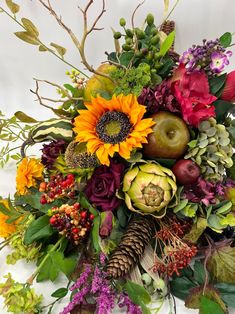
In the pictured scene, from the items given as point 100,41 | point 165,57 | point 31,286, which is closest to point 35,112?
point 100,41

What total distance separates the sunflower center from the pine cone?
20 centimetres

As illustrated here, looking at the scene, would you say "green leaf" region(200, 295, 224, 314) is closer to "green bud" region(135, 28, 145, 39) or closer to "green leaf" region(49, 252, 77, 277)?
"green leaf" region(49, 252, 77, 277)

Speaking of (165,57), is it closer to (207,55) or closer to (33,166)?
(207,55)

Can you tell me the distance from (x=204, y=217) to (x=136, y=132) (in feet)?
0.83

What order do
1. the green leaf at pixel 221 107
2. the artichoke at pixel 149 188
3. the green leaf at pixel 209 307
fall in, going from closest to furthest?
the green leaf at pixel 209 307, the artichoke at pixel 149 188, the green leaf at pixel 221 107

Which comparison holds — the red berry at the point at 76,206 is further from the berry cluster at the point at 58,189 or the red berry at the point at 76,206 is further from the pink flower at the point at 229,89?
the pink flower at the point at 229,89

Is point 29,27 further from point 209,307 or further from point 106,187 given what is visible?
point 209,307

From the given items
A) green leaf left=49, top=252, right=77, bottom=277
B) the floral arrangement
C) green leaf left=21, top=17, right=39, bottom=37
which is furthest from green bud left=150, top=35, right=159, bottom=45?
green leaf left=49, top=252, right=77, bottom=277

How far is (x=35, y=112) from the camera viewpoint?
6.19 feet

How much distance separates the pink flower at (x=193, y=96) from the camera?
1074 mm

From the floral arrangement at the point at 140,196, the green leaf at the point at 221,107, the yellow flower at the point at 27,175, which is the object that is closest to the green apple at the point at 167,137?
the floral arrangement at the point at 140,196

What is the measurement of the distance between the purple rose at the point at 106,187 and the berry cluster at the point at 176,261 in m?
0.17

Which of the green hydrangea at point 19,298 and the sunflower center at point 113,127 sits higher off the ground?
the sunflower center at point 113,127

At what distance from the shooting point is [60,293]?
1013mm
